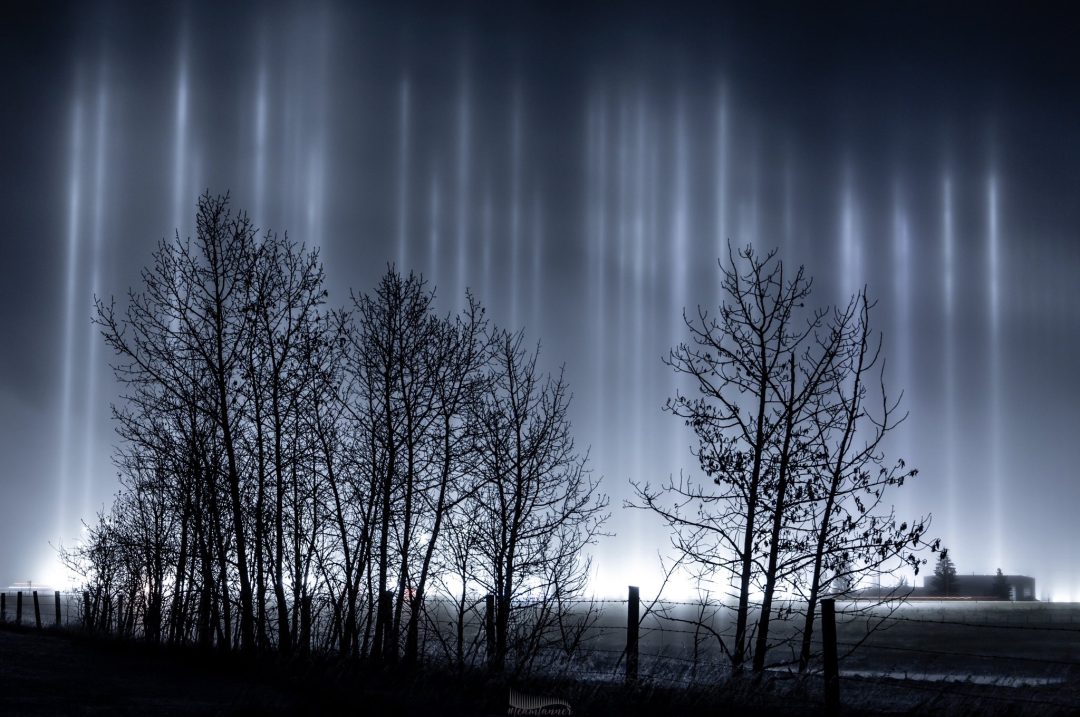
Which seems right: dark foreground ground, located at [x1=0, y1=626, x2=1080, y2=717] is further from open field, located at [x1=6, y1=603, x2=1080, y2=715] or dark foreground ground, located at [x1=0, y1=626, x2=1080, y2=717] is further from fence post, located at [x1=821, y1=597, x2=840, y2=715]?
fence post, located at [x1=821, y1=597, x2=840, y2=715]

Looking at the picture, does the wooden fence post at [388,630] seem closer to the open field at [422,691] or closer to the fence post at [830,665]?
the open field at [422,691]

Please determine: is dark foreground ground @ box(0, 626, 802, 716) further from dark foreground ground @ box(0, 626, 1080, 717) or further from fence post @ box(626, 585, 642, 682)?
fence post @ box(626, 585, 642, 682)

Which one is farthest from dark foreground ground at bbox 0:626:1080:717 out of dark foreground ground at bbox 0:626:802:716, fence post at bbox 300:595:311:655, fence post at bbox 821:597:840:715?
fence post at bbox 300:595:311:655

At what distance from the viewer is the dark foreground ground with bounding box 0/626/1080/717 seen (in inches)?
420

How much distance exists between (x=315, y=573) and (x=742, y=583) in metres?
8.30

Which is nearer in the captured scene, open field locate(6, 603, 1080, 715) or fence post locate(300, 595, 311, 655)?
open field locate(6, 603, 1080, 715)

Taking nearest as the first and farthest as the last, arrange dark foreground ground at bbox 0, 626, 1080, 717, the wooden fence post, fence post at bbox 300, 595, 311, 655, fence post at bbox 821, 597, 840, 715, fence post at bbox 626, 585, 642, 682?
dark foreground ground at bbox 0, 626, 1080, 717 → fence post at bbox 821, 597, 840, 715 → fence post at bbox 626, 585, 642, 682 → the wooden fence post → fence post at bbox 300, 595, 311, 655

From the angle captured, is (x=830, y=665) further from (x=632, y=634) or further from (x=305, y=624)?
(x=305, y=624)

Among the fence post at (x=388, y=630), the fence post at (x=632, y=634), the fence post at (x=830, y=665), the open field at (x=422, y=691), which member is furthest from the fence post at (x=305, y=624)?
the fence post at (x=830, y=665)

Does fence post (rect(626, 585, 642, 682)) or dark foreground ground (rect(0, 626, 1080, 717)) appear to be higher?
fence post (rect(626, 585, 642, 682))

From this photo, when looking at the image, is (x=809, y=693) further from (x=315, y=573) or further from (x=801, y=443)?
(x=315, y=573)

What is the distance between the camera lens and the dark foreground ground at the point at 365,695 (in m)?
10.7

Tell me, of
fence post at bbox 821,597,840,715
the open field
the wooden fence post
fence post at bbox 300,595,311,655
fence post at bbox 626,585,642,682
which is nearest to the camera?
the open field

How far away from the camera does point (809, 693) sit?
43.6ft
